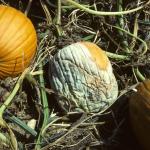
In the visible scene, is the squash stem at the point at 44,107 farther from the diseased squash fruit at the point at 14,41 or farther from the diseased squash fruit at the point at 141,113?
the diseased squash fruit at the point at 141,113

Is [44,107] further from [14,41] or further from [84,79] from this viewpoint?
[14,41]

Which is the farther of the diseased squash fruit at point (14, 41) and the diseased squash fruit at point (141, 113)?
the diseased squash fruit at point (14, 41)

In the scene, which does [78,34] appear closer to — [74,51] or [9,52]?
[74,51]

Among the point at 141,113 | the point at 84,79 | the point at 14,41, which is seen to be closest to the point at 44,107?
the point at 84,79

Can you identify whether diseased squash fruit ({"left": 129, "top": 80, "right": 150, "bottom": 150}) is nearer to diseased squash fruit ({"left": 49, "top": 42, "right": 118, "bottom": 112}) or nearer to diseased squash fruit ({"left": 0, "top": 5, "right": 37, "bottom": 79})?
diseased squash fruit ({"left": 49, "top": 42, "right": 118, "bottom": 112})

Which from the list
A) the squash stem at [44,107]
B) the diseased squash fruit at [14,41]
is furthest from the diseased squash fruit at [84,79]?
the diseased squash fruit at [14,41]

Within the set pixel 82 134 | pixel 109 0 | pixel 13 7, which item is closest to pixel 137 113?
pixel 82 134
